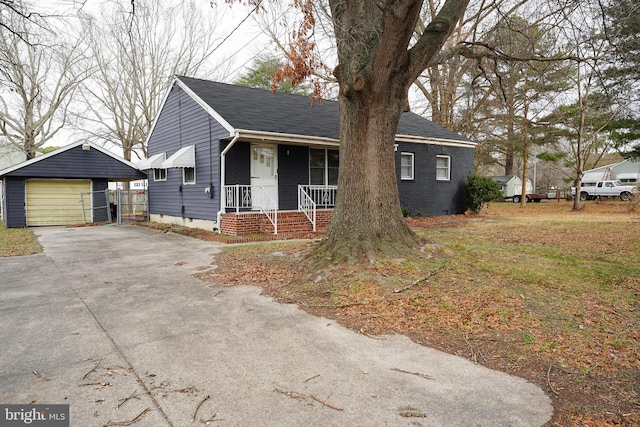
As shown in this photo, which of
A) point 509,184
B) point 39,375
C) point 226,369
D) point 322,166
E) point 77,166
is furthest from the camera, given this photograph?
point 509,184

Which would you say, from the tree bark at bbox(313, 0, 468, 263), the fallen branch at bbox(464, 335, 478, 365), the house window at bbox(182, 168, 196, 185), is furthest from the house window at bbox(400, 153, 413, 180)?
the fallen branch at bbox(464, 335, 478, 365)

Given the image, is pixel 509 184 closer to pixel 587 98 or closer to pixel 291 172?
pixel 587 98

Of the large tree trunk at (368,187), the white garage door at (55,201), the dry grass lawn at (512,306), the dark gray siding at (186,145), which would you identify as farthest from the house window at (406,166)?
the white garage door at (55,201)

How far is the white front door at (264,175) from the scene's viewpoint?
488 inches

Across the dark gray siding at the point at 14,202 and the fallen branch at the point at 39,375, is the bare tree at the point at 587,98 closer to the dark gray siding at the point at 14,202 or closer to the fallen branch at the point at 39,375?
the fallen branch at the point at 39,375

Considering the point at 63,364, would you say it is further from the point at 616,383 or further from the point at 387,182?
the point at 387,182

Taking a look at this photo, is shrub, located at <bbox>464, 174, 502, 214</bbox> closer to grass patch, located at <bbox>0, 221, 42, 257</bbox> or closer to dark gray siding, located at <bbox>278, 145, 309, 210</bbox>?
dark gray siding, located at <bbox>278, 145, 309, 210</bbox>

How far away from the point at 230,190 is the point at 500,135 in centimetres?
2341

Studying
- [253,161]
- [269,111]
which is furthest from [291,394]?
[269,111]

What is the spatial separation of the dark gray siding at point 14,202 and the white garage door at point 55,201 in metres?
0.31

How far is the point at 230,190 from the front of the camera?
11.7 metres

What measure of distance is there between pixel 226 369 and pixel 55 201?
17189 mm

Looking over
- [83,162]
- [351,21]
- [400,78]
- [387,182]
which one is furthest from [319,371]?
[83,162]

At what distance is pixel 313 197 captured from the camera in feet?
44.6
